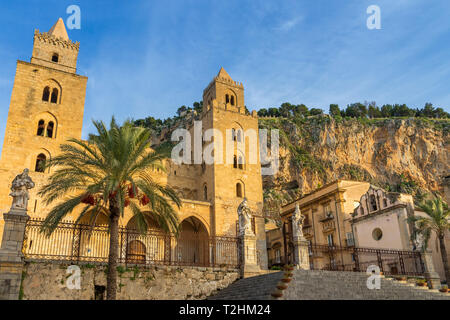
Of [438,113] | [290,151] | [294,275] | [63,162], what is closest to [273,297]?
[294,275]

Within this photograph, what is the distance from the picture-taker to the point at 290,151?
59469mm

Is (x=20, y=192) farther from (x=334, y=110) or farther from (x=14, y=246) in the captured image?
(x=334, y=110)

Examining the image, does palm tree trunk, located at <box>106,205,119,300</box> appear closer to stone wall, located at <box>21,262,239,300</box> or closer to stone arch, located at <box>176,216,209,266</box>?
stone wall, located at <box>21,262,239,300</box>

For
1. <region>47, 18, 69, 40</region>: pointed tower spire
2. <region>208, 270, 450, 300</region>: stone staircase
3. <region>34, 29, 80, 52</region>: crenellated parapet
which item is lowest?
<region>208, 270, 450, 300</region>: stone staircase

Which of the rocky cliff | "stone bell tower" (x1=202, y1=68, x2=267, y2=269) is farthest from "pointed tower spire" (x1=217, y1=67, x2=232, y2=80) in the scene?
the rocky cliff

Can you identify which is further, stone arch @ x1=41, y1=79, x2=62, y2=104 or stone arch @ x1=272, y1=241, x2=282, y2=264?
stone arch @ x1=272, y1=241, x2=282, y2=264

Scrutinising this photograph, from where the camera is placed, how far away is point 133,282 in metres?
14.3

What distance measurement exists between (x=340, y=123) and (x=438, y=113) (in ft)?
119

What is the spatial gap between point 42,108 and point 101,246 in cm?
1499

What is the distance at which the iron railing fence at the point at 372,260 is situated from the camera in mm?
20812

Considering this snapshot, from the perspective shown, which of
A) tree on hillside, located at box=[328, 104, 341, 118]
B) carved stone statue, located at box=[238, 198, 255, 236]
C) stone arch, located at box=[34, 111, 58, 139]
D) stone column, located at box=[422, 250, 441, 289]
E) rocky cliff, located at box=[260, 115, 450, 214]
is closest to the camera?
carved stone statue, located at box=[238, 198, 255, 236]

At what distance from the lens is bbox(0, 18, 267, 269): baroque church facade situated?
1044 inches

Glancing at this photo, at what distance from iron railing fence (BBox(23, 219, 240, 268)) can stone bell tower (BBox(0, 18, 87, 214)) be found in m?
3.25
